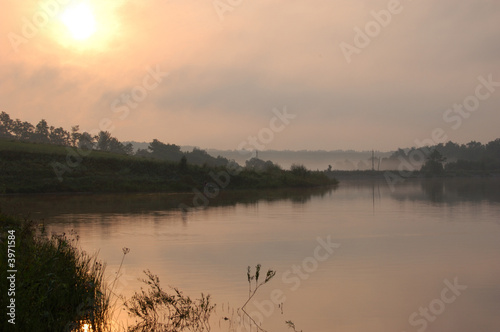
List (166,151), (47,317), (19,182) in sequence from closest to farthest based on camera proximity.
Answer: (47,317)
(19,182)
(166,151)

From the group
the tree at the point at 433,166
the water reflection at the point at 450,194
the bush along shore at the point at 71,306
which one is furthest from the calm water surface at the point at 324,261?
the tree at the point at 433,166

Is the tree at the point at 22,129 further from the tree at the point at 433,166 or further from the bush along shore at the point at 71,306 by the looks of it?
the bush along shore at the point at 71,306

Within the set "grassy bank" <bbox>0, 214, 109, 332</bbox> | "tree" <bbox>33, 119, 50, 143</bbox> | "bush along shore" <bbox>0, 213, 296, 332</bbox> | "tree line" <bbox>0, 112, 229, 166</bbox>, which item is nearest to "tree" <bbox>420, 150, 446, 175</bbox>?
"tree line" <bbox>0, 112, 229, 166</bbox>

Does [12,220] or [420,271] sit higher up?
[12,220]

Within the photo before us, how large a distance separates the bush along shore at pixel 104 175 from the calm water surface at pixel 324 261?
707 inches

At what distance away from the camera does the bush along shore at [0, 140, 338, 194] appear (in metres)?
43.0

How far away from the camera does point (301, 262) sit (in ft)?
45.2

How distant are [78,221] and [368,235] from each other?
38.1 feet

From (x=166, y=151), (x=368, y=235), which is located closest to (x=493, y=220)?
(x=368, y=235)

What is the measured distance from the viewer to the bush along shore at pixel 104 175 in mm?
42969

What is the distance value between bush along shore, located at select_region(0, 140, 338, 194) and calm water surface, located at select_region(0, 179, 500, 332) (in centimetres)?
1795

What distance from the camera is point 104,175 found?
47031 millimetres

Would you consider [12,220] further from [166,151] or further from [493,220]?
[166,151]

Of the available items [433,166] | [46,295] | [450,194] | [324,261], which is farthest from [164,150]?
[46,295]
